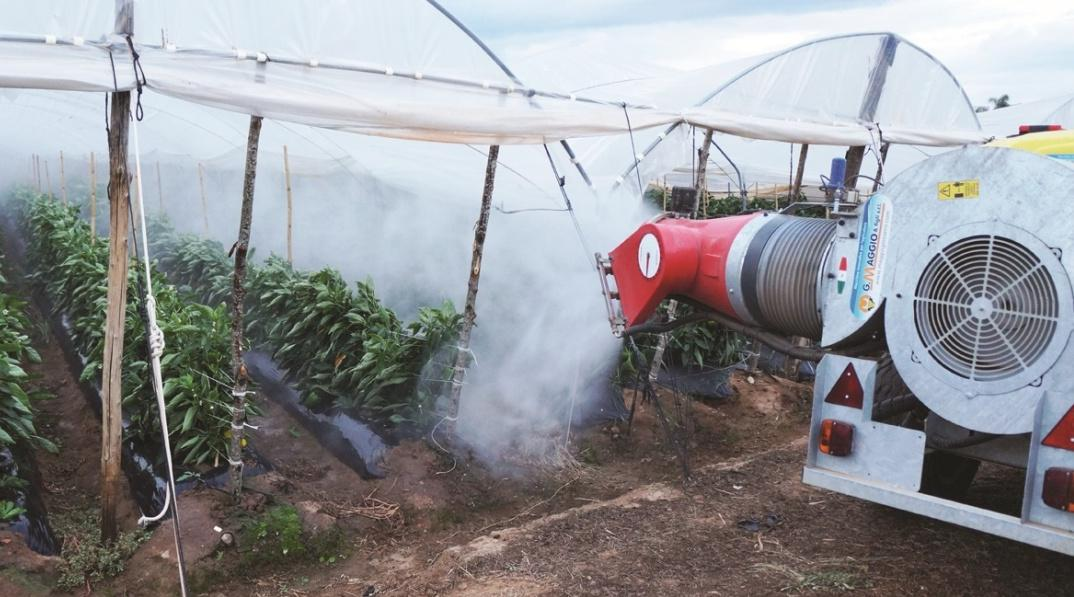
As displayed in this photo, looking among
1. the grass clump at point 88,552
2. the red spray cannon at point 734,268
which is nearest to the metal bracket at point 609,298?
the red spray cannon at point 734,268

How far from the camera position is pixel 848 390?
3.27m

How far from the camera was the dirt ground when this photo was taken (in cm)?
395

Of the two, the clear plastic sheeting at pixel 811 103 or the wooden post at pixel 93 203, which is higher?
the clear plastic sheeting at pixel 811 103

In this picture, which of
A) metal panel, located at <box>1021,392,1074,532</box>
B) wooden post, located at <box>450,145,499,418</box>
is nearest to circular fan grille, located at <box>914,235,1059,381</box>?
metal panel, located at <box>1021,392,1074,532</box>

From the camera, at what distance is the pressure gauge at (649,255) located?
4.11 meters

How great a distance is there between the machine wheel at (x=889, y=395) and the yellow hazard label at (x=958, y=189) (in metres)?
0.73

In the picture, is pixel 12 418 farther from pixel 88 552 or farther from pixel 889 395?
pixel 889 395

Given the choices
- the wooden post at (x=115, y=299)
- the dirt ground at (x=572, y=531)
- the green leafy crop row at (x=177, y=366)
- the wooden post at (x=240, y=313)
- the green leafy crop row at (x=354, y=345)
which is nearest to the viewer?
the wooden post at (x=115, y=299)

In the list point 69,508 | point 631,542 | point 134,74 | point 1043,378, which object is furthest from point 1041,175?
point 69,508

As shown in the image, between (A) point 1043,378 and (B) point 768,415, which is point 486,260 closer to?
(B) point 768,415

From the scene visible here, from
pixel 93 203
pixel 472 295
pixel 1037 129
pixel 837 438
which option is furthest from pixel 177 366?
pixel 1037 129

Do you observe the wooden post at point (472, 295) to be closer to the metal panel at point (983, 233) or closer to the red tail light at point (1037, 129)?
the metal panel at point (983, 233)

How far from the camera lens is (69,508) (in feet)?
15.0

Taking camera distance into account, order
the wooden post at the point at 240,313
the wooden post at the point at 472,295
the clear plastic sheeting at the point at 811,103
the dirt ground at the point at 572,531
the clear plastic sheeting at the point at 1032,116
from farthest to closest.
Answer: the clear plastic sheeting at the point at 1032,116
the clear plastic sheeting at the point at 811,103
the wooden post at the point at 472,295
the wooden post at the point at 240,313
the dirt ground at the point at 572,531
